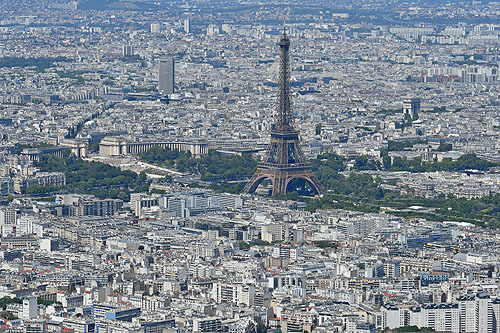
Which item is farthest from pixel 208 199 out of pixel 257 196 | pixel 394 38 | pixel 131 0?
pixel 131 0

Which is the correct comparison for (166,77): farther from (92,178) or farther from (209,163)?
(92,178)

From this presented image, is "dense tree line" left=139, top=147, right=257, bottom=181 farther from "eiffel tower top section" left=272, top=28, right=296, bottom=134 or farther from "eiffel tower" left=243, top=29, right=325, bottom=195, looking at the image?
"eiffel tower top section" left=272, top=28, right=296, bottom=134

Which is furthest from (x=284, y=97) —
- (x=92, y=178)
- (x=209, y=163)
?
(x=92, y=178)

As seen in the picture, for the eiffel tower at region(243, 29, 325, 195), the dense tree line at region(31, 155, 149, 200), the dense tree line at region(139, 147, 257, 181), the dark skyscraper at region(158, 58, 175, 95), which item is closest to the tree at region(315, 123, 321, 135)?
the dense tree line at region(139, 147, 257, 181)

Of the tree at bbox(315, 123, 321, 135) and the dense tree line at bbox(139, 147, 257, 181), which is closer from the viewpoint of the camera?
the dense tree line at bbox(139, 147, 257, 181)

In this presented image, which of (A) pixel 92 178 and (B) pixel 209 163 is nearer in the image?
(A) pixel 92 178

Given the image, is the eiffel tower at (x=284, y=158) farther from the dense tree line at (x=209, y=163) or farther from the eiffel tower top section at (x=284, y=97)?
the dense tree line at (x=209, y=163)

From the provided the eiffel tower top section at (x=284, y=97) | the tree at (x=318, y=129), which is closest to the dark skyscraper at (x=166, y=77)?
the tree at (x=318, y=129)
